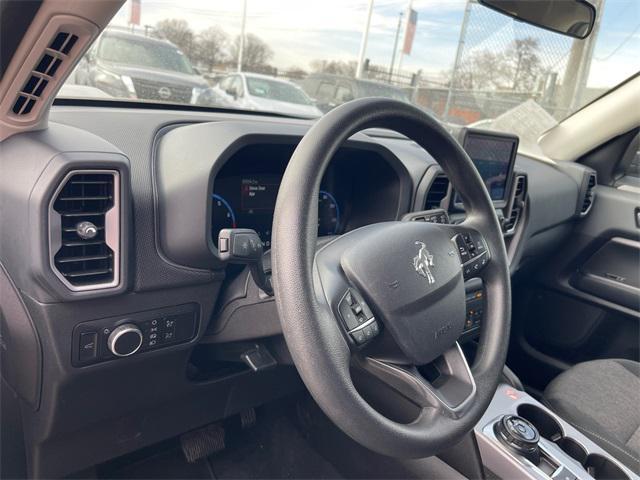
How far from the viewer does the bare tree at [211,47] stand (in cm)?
239

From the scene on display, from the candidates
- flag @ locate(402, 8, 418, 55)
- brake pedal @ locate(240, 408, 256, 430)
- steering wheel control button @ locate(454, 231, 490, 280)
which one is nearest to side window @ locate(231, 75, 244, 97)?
brake pedal @ locate(240, 408, 256, 430)

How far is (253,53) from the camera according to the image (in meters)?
3.16

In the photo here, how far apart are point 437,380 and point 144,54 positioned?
1.60 m

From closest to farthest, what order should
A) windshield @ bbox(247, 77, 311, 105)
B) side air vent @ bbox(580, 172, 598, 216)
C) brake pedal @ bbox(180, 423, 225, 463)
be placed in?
brake pedal @ bbox(180, 423, 225, 463) → side air vent @ bbox(580, 172, 598, 216) → windshield @ bbox(247, 77, 311, 105)

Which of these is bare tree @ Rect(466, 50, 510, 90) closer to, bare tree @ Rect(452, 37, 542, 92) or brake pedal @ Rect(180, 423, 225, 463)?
bare tree @ Rect(452, 37, 542, 92)

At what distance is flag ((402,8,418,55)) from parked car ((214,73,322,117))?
2295mm

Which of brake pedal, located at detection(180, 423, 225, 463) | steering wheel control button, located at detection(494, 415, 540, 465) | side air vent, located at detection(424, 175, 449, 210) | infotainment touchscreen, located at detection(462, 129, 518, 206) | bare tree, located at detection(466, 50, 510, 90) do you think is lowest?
brake pedal, located at detection(180, 423, 225, 463)

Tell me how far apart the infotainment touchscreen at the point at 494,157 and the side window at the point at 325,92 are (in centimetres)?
94

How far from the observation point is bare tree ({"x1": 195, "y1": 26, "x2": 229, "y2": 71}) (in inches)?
94.0

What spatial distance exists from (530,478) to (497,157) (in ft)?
4.16

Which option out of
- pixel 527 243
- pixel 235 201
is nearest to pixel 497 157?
pixel 527 243

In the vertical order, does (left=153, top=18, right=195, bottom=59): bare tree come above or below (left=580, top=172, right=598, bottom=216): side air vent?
above

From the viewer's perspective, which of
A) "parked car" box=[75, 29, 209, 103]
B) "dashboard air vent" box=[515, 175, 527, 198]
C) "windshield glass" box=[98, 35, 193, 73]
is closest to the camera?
"parked car" box=[75, 29, 209, 103]

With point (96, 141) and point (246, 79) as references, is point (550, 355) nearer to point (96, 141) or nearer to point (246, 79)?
point (246, 79)
